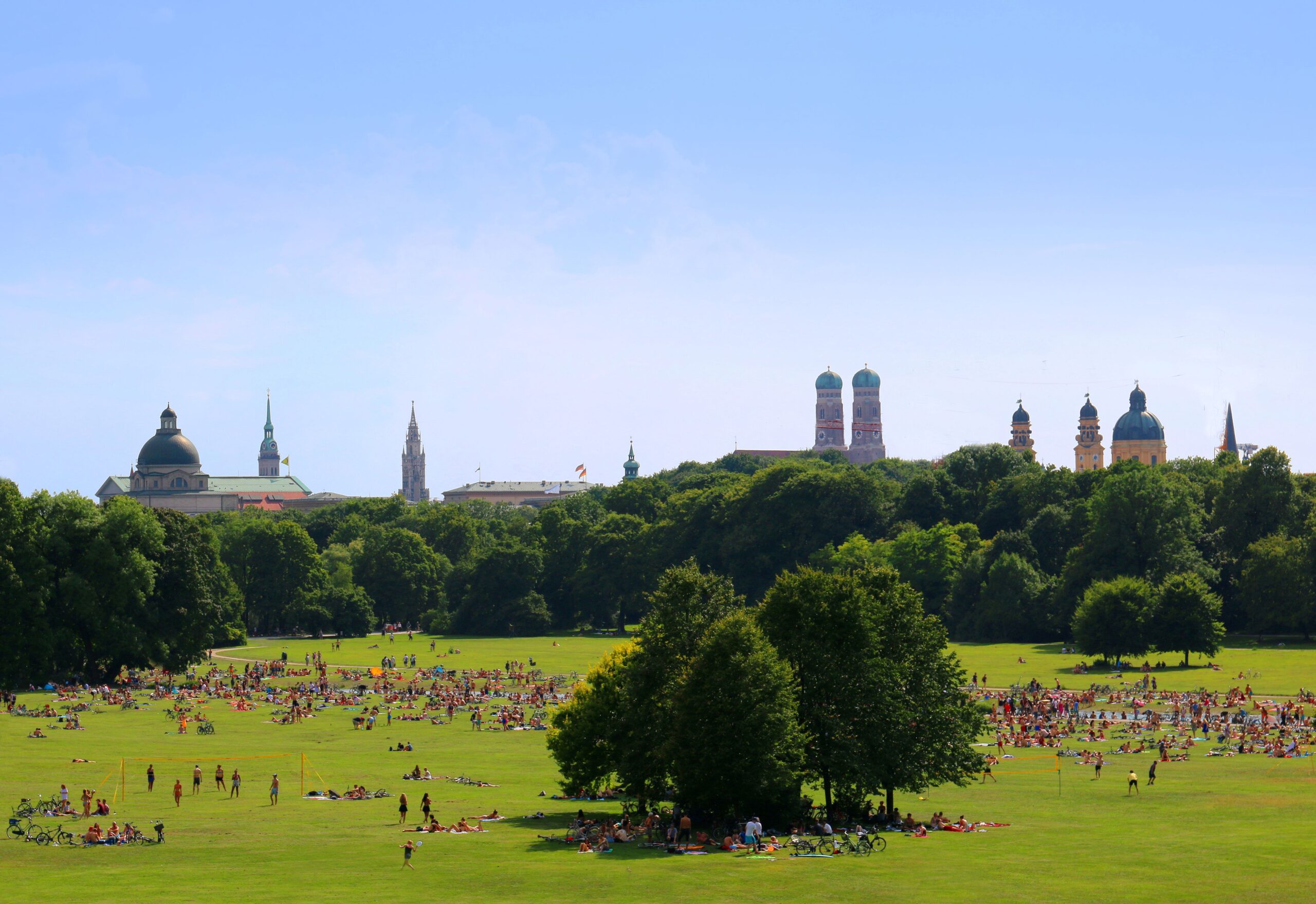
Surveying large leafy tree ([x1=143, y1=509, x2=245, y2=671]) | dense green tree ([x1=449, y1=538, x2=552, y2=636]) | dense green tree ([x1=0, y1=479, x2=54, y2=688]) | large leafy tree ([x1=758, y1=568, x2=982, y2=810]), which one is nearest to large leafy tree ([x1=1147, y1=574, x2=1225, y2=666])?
large leafy tree ([x1=758, y1=568, x2=982, y2=810])

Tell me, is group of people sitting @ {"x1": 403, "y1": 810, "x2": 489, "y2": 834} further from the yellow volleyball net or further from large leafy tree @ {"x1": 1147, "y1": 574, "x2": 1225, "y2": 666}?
large leafy tree @ {"x1": 1147, "y1": 574, "x2": 1225, "y2": 666}

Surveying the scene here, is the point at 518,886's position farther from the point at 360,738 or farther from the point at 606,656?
the point at 360,738

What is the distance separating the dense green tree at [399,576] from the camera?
397 ft

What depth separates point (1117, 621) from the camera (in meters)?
77.8

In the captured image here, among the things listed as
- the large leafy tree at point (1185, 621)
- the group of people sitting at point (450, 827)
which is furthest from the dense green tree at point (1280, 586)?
the group of people sitting at point (450, 827)

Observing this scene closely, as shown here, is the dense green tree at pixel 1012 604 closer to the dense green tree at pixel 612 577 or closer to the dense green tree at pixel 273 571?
the dense green tree at pixel 612 577

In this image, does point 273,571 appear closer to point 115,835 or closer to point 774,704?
point 115,835

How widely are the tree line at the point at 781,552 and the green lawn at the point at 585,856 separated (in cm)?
2701

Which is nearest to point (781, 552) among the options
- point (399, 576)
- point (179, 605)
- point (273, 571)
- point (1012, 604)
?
point (1012, 604)

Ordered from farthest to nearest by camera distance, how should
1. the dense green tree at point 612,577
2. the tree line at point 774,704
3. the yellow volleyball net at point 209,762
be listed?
the dense green tree at point 612,577 → the yellow volleyball net at point 209,762 → the tree line at point 774,704

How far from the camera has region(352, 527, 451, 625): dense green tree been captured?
397 feet

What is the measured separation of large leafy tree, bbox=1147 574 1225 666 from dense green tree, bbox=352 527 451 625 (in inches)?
2449

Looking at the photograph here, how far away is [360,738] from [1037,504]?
6513 cm

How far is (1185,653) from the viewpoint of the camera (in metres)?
76.8
